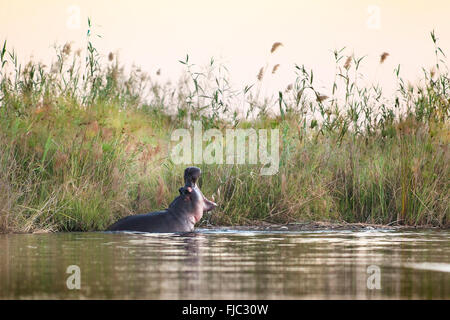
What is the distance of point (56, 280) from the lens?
6.45m

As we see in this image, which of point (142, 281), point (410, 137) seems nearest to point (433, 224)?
point (410, 137)

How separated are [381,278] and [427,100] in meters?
7.41

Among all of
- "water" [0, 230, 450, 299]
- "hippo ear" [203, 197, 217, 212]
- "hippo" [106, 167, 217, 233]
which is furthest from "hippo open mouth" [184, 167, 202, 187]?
"water" [0, 230, 450, 299]

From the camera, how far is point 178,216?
1088 centimetres

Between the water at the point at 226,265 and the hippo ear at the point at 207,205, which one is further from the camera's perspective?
the hippo ear at the point at 207,205

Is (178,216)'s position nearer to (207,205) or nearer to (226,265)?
(207,205)

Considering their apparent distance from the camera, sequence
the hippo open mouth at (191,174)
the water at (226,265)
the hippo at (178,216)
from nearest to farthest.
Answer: the water at (226,265), the hippo at (178,216), the hippo open mouth at (191,174)

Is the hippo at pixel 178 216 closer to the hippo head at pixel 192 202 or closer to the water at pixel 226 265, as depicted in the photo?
the hippo head at pixel 192 202

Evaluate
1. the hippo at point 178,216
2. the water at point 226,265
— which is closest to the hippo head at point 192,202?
the hippo at point 178,216

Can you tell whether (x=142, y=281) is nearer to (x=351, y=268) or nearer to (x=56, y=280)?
(x=56, y=280)

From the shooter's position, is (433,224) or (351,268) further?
(433,224)

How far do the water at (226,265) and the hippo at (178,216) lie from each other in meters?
0.26

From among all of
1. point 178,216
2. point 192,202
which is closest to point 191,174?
point 192,202

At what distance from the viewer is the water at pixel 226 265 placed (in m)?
5.88
